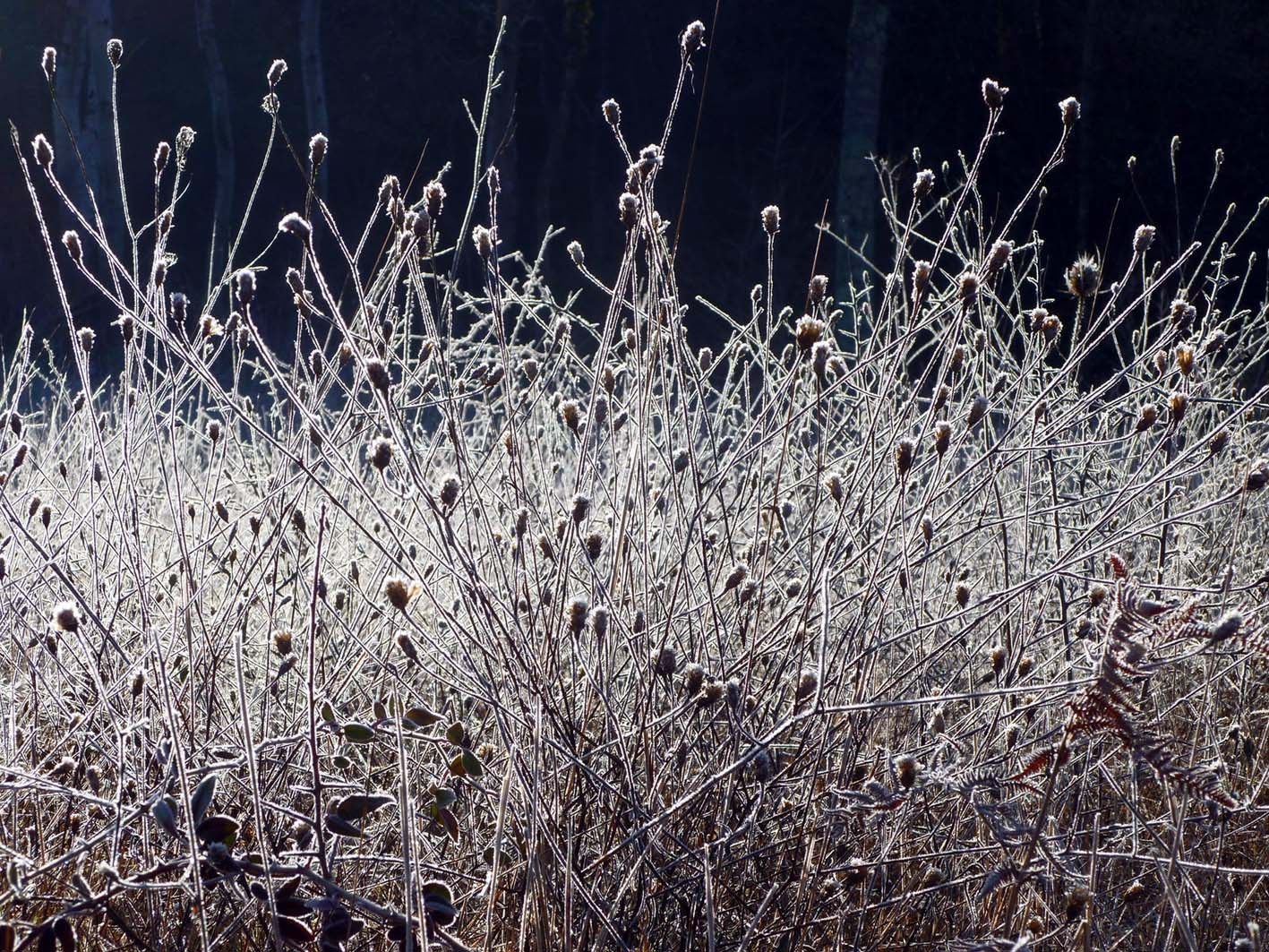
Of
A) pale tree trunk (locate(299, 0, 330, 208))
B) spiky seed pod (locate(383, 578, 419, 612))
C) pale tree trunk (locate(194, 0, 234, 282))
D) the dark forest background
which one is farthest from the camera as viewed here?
pale tree trunk (locate(299, 0, 330, 208))

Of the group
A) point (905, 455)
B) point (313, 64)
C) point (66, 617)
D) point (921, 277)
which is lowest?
point (313, 64)

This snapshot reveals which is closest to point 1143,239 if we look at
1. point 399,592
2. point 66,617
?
point 399,592

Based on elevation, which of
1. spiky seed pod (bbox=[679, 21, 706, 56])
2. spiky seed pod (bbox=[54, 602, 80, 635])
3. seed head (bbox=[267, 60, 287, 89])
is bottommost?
spiky seed pod (bbox=[54, 602, 80, 635])

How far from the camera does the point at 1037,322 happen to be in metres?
1.89

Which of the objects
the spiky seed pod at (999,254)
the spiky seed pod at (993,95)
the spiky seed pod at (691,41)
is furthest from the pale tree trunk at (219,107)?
the spiky seed pod at (999,254)

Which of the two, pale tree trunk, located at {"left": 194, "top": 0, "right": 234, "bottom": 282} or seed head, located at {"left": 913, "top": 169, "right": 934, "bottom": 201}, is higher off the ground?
seed head, located at {"left": 913, "top": 169, "right": 934, "bottom": 201}

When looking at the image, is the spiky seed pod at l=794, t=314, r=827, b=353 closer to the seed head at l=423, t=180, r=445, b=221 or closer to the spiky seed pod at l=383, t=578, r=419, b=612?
the seed head at l=423, t=180, r=445, b=221

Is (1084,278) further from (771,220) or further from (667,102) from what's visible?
(667,102)

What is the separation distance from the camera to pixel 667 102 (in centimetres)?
1466

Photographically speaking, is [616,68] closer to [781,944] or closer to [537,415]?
[537,415]

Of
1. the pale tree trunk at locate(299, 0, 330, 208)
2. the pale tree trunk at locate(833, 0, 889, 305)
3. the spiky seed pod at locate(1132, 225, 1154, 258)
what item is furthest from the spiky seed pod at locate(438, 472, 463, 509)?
the pale tree trunk at locate(299, 0, 330, 208)

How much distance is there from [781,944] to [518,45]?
544 inches

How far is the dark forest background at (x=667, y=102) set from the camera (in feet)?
36.7

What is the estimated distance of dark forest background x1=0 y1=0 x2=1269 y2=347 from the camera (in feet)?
36.7
